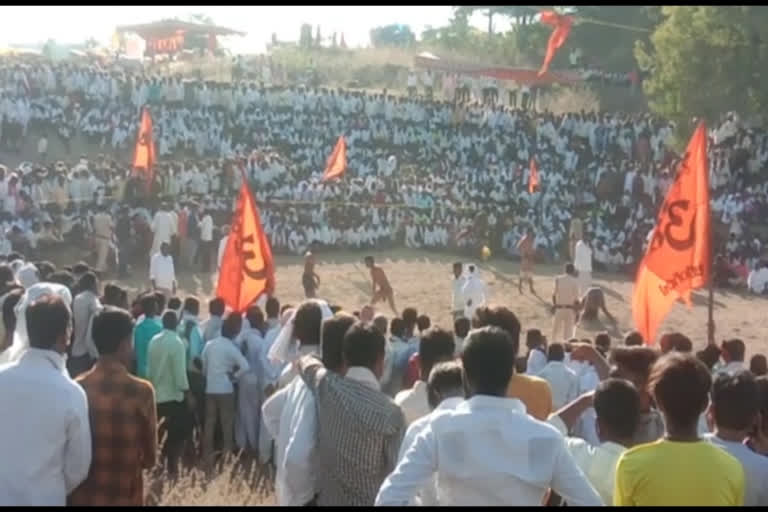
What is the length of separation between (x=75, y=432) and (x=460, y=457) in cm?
144

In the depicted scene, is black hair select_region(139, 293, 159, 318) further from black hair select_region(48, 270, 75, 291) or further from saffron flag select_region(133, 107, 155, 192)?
saffron flag select_region(133, 107, 155, 192)

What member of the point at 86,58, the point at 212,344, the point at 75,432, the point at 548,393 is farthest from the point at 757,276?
the point at 86,58

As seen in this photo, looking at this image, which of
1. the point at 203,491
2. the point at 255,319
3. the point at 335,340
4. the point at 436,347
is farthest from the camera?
the point at 255,319

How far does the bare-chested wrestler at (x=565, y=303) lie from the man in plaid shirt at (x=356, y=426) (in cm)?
1068

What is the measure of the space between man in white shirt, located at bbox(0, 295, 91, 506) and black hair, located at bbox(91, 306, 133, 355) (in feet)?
0.92

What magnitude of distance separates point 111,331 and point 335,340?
82cm

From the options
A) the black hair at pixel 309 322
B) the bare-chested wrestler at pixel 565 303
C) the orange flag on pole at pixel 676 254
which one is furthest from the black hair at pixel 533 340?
the bare-chested wrestler at pixel 565 303

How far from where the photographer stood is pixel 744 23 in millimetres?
25156

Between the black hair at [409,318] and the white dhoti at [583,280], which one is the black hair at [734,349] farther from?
the white dhoti at [583,280]

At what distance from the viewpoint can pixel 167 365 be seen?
25.4 feet

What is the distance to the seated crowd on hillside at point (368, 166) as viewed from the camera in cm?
2198

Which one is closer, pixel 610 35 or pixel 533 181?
pixel 533 181

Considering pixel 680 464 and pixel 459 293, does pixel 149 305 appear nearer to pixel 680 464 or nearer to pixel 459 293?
pixel 680 464

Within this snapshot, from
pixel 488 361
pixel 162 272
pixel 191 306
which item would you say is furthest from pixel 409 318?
pixel 162 272
